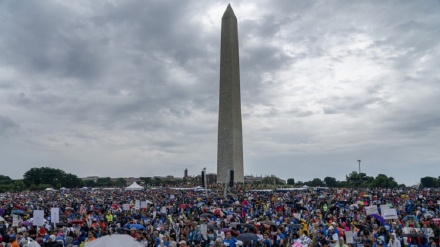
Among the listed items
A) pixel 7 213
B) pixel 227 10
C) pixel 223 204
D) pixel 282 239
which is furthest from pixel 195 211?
pixel 227 10

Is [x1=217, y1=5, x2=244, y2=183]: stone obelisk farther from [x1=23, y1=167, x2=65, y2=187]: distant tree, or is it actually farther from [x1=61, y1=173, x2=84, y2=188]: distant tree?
[x1=23, y1=167, x2=65, y2=187]: distant tree

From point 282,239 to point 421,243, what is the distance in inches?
172

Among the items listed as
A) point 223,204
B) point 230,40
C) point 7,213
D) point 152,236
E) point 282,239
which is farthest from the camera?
point 230,40

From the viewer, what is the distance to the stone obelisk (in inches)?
2178

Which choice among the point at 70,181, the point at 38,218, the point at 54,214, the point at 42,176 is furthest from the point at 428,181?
the point at 38,218

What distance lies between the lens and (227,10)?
185 ft

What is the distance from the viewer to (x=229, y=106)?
56.4 metres

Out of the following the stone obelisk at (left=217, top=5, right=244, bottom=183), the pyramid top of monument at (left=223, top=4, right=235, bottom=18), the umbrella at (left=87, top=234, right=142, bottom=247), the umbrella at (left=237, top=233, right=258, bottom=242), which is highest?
the pyramid top of monument at (left=223, top=4, right=235, bottom=18)

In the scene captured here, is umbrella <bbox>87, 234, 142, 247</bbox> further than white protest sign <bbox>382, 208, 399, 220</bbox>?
No

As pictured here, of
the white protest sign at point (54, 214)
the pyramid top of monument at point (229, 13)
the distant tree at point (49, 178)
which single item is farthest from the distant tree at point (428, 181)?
the white protest sign at point (54, 214)

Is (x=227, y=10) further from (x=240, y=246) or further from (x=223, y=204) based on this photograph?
(x=240, y=246)

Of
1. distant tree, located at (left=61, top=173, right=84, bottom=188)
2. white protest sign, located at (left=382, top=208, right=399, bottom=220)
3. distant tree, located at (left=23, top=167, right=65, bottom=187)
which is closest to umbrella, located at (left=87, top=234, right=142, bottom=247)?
white protest sign, located at (left=382, top=208, right=399, bottom=220)

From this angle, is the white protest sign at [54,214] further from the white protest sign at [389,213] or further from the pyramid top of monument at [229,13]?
the pyramid top of monument at [229,13]

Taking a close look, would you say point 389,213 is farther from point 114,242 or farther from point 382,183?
point 382,183
